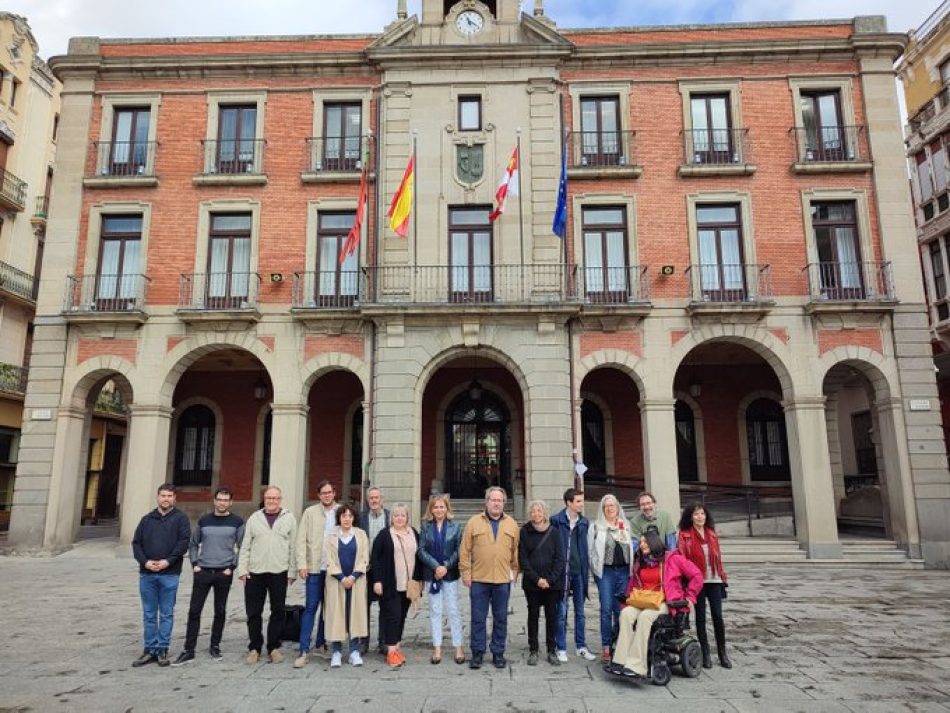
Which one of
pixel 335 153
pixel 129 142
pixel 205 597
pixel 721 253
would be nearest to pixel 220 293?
pixel 335 153

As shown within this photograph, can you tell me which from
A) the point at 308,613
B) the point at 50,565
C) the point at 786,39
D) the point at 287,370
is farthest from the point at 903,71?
the point at 50,565

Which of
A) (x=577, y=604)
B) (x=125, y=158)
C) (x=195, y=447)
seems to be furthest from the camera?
(x=195, y=447)

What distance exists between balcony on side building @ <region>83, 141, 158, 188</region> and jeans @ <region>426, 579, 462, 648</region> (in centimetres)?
1484

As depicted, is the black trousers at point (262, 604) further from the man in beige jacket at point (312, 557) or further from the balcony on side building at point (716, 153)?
the balcony on side building at point (716, 153)

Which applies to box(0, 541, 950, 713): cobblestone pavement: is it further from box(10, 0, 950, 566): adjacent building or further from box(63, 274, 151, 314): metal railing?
box(63, 274, 151, 314): metal railing

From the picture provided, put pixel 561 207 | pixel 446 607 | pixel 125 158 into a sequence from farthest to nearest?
pixel 125 158 → pixel 561 207 → pixel 446 607

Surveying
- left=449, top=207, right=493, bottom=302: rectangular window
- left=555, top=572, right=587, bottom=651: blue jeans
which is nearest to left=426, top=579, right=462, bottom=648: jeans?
left=555, top=572, right=587, bottom=651: blue jeans

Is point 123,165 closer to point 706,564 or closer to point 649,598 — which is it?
point 649,598

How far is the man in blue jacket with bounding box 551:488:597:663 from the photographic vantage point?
712 centimetres

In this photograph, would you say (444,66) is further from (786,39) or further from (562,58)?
(786,39)

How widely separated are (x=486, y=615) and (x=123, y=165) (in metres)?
16.5

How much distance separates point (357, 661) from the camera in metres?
6.78

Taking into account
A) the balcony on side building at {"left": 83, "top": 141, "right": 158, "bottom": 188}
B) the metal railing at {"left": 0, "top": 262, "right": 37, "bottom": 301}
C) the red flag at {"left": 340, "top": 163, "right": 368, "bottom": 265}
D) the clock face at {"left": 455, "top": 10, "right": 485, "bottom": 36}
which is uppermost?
the clock face at {"left": 455, "top": 10, "right": 485, "bottom": 36}

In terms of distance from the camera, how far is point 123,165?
17.8 m
